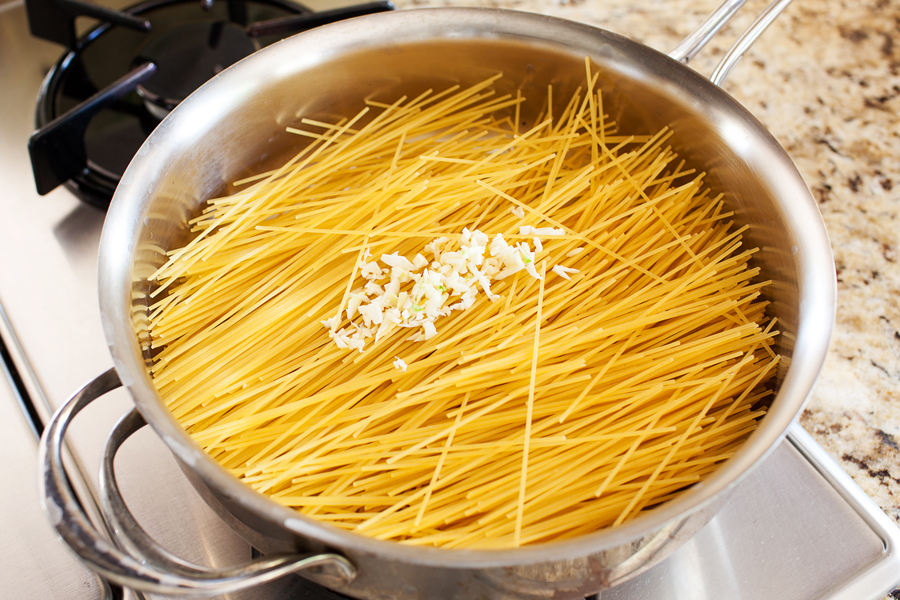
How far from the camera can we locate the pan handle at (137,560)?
494 millimetres

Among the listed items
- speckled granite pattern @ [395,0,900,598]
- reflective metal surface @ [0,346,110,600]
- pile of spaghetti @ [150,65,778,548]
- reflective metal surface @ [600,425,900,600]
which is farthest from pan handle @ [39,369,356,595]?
speckled granite pattern @ [395,0,900,598]

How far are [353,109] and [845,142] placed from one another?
0.90m

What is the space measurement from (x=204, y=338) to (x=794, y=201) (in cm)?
73

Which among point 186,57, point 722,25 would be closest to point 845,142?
point 722,25


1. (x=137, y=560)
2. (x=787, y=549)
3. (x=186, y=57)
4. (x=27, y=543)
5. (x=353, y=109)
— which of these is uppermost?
(x=186, y=57)

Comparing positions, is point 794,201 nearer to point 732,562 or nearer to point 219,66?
point 732,562

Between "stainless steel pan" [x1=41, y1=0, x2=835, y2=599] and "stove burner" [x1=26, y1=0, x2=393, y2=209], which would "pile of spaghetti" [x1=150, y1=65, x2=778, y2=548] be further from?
"stove burner" [x1=26, y1=0, x2=393, y2=209]

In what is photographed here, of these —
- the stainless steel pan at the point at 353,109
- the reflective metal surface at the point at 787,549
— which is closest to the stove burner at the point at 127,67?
the stainless steel pan at the point at 353,109

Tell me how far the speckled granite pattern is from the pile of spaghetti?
22 centimetres

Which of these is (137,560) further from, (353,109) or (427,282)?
(353,109)

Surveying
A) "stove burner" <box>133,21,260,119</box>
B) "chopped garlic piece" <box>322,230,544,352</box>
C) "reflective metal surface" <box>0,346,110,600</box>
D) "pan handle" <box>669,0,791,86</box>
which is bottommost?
"reflective metal surface" <box>0,346,110,600</box>

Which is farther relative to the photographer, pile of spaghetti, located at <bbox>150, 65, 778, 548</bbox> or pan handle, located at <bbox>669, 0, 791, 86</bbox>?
pan handle, located at <bbox>669, 0, 791, 86</bbox>

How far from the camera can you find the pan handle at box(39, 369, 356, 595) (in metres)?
0.49

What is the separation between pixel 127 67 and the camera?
111 centimetres
